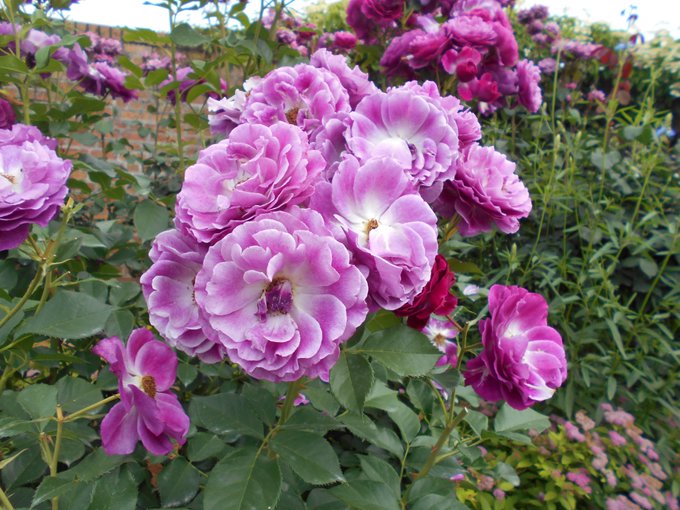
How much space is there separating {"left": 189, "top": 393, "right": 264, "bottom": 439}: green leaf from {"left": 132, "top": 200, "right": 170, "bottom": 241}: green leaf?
419 mm

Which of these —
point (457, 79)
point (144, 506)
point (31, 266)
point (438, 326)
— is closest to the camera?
point (144, 506)

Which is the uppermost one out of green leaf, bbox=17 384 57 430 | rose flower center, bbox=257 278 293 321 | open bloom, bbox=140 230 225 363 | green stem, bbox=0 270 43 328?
rose flower center, bbox=257 278 293 321

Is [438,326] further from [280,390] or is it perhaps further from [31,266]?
[31,266]

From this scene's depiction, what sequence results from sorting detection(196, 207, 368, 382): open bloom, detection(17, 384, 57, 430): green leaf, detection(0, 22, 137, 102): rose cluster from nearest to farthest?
detection(196, 207, 368, 382): open bloom → detection(17, 384, 57, 430): green leaf → detection(0, 22, 137, 102): rose cluster

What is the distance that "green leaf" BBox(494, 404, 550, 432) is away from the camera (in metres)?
0.85

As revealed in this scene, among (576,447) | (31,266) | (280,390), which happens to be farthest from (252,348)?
(576,447)

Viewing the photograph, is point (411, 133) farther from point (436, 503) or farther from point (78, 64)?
point (78, 64)

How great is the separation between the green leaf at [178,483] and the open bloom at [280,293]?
33 cm

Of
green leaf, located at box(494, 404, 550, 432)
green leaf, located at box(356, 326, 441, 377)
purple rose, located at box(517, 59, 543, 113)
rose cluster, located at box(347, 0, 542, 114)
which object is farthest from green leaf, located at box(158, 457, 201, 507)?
purple rose, located at box(517, 59, 543, 113)

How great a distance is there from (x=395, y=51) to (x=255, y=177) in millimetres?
855

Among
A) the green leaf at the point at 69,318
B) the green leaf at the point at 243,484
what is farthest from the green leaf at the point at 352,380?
the green leaf at the point at 69,318

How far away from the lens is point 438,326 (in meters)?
1.33

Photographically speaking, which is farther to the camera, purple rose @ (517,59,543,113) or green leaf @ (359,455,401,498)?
purple rose @ (517,59,543,113)

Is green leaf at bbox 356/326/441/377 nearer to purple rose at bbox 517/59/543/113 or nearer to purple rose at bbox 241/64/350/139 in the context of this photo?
purple rose at bbox 241/64/350/139
